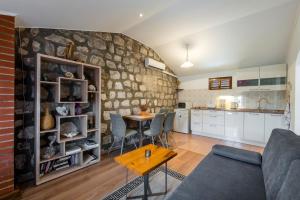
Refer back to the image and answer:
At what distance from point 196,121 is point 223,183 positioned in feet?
11.2

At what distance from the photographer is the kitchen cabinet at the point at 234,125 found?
3.79 meters

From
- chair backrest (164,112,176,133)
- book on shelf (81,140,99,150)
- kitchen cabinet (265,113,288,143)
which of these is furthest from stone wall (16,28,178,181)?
kitchen cabinet (265,113,288,143)

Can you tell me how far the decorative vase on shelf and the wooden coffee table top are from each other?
1.17 m

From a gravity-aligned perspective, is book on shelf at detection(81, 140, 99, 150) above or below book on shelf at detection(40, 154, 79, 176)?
above

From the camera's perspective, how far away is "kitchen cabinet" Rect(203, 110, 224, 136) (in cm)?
A: 411

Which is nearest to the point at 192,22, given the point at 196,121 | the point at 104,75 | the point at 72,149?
the point at 104,75

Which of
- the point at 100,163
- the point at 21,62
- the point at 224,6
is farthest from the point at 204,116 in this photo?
the point at 21,62

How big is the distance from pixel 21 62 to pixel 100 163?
76.5 inches

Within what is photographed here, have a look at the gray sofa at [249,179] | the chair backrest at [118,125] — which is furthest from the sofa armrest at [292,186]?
the chair backrest at [118,125]

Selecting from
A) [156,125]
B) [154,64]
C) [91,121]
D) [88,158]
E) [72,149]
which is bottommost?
[88,158]

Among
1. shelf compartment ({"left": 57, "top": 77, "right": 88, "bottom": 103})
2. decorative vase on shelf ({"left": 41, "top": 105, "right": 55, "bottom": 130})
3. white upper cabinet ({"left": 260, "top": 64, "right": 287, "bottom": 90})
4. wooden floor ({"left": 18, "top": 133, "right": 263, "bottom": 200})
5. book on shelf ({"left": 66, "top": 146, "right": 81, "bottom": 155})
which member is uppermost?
white upper cabinet ({"left": 260, "top": 64, "right": 287, "bottom": 90})

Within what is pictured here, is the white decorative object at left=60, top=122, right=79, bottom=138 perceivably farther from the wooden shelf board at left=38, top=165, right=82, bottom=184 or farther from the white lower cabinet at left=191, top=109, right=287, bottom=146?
the white lower cabinet at left=191, top=109, right=287, bottom=146

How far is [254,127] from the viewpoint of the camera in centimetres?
360

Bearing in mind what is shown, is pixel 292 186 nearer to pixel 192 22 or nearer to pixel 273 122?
pixel 192 22
